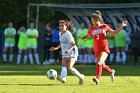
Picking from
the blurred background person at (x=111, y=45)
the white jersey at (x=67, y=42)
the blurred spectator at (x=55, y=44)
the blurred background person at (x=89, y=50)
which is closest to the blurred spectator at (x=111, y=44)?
the blurred background person at (x=111, y=45)

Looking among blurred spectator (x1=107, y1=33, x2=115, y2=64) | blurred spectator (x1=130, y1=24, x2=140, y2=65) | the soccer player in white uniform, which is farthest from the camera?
blurred spectator (x1=107, y1=33, x2=115, y2=64)

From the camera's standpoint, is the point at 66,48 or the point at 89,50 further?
the point at 89,50

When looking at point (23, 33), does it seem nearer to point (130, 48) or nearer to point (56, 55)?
point (56, 55)

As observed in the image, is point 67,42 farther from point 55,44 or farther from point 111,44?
point 111,44

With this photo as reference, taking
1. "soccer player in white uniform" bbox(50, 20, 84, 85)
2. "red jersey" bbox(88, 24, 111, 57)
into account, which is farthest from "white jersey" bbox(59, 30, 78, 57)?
"red jersey" bbox(88, 24, 111, 57)

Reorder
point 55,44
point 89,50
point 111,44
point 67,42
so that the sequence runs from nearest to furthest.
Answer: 1. point 67,42
2. point 55,44
3. point 111,44
4. point 89,50

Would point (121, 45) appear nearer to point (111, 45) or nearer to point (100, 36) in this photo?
point (111, 45)

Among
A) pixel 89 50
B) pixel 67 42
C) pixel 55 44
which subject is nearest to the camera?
pixel 67 42

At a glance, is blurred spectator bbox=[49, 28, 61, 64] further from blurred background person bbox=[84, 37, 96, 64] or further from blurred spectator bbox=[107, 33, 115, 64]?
blurred spectator bbox=[107, 33, 115, 64]

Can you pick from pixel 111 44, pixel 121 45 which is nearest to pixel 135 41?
pixel 121 45

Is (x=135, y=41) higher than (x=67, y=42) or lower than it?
lower

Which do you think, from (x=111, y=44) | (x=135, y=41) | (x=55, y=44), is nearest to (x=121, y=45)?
A: (x=111, y=44)

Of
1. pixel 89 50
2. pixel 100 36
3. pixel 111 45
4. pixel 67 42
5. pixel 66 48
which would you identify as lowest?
pixel 89 50

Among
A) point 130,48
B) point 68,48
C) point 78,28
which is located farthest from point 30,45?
point 68,48
